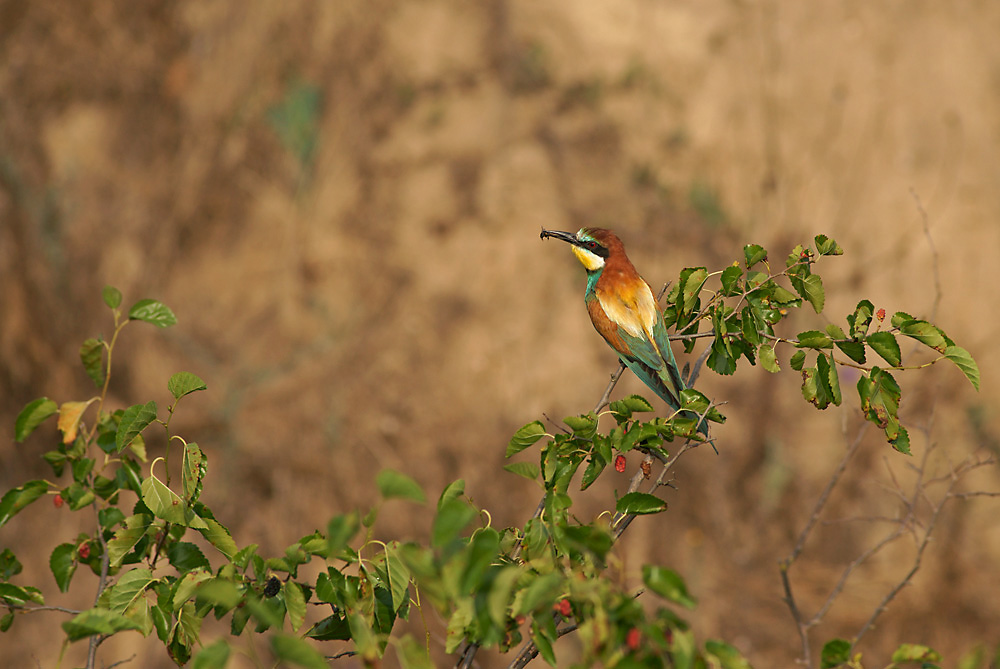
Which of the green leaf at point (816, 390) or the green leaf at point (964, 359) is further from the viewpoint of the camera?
the green leaf at point (816, 390)

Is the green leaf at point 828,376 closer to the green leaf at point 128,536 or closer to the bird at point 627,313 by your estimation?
the bird at point 627,313

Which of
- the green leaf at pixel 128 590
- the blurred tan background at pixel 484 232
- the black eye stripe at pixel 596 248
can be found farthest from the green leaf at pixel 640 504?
the blurred tan background at pixel 484 232

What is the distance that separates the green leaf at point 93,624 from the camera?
1191 millimetres

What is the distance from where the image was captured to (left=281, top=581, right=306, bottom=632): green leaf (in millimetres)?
1445

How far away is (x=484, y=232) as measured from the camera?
575cm

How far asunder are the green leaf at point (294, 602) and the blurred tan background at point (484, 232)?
3.82 metres

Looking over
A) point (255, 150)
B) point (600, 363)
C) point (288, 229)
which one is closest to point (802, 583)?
point (600, 363)

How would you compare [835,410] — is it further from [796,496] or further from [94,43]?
[94,43]

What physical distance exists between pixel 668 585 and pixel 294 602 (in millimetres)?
786

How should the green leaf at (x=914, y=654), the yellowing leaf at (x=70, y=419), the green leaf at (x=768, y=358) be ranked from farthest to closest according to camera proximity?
the yellowing leaf at (x=70, y=419), the green leaf at (x=768, y=358), the green leaf at (x=914, y=654)

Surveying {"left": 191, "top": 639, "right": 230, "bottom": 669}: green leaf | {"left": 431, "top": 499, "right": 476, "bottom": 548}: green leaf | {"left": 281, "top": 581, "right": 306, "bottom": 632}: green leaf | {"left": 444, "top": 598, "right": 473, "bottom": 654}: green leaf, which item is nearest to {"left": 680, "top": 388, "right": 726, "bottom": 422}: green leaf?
{"left": 444, "top": 598, "right": 473, "bottom": 654}: green leaf

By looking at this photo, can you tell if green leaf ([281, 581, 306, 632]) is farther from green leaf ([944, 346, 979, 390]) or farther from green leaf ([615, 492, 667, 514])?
green leaf ([944, 346, 979, 390])

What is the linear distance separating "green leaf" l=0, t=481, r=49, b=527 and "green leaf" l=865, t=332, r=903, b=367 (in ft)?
5.91

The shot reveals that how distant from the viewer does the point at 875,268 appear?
208 inches
